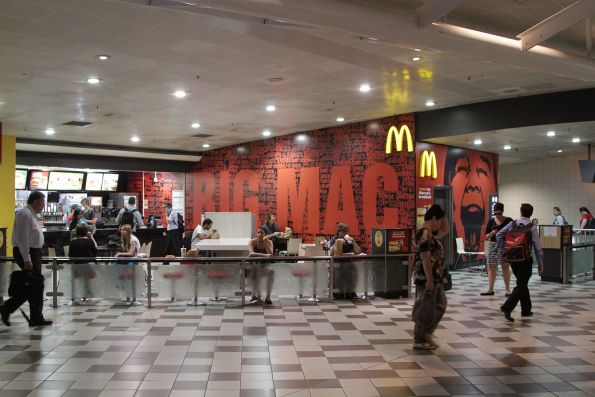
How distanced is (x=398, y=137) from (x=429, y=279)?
809cm

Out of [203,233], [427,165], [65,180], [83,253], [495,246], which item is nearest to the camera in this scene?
[83,253]

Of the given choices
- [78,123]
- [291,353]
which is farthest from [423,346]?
[78,123]

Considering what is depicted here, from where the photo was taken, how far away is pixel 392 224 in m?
13.9

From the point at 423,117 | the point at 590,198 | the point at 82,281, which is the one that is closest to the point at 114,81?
the point at 82,281

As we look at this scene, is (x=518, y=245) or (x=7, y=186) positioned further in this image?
(x=7, y=186)

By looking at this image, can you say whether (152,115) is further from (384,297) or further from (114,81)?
(384,297)

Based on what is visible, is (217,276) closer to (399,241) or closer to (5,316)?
(5,316)

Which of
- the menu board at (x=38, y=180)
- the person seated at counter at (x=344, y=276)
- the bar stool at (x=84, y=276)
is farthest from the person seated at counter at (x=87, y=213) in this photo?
the person seated at counter at (x=344, y=276)

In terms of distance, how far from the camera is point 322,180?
1590cm

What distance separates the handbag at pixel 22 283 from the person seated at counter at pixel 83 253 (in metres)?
1.57

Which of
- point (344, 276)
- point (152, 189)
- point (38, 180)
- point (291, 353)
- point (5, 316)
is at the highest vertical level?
point (38, 180)

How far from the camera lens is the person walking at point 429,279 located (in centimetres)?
598

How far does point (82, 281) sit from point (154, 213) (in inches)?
564

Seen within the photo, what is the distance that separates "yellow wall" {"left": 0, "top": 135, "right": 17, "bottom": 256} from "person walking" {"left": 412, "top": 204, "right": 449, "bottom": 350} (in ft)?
43.3
